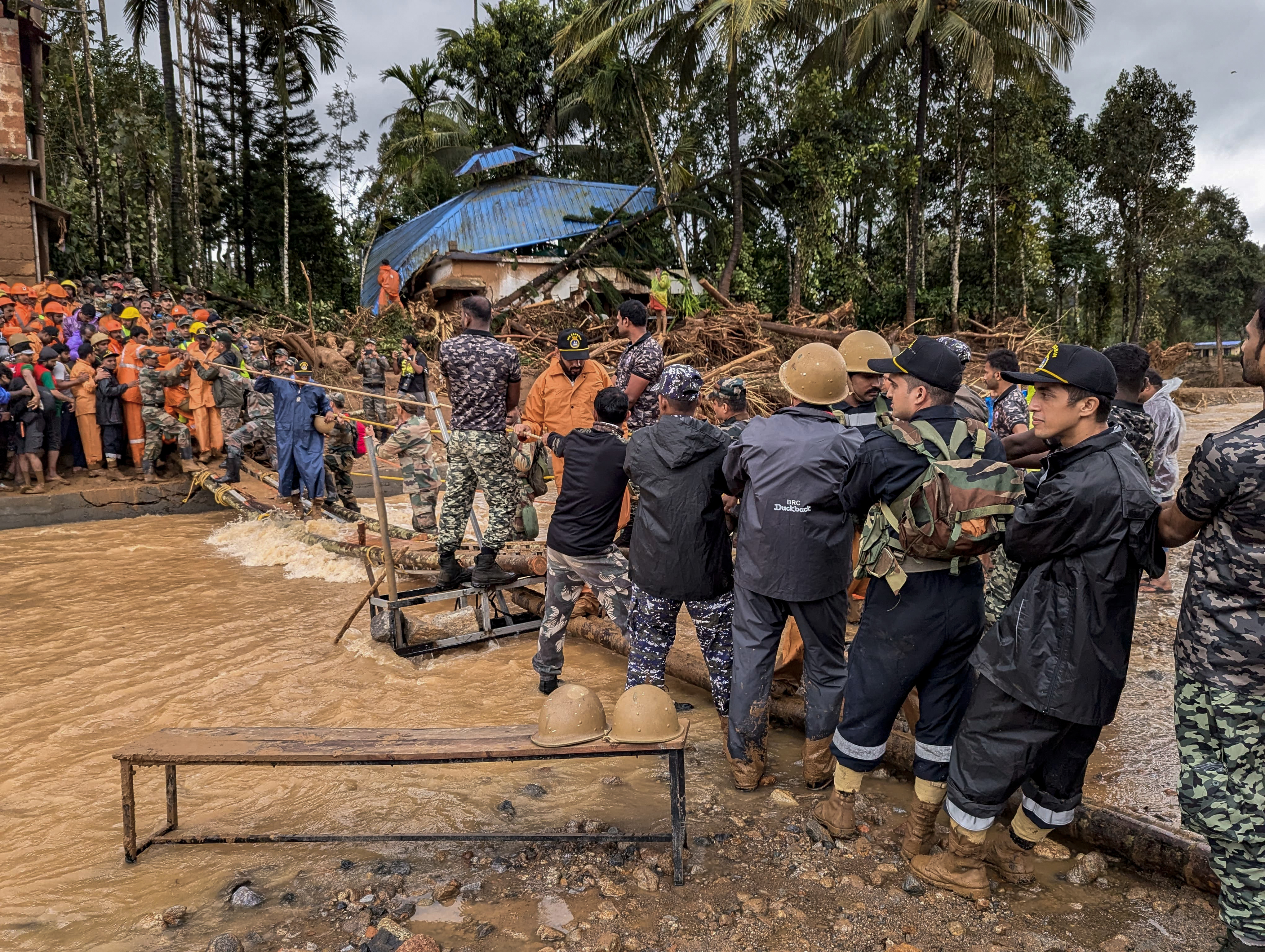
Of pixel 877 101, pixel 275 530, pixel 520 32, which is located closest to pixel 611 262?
pixel 877 101

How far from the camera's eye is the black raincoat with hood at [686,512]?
3.83m

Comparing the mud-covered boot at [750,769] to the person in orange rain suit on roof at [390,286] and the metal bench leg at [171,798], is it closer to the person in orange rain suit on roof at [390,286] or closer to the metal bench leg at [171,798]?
the metal bench leg at [171,798]

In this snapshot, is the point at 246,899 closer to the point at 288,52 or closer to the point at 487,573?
the point at 487,573

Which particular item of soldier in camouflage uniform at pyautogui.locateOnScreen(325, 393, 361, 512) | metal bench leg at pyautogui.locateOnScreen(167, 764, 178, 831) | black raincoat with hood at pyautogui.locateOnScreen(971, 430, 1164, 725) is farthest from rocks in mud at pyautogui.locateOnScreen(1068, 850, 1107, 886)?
soldier in camouflage uniform at pyautogui.locateOnScreen(325, 393, 361, 512)

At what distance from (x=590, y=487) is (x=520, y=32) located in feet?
83.1

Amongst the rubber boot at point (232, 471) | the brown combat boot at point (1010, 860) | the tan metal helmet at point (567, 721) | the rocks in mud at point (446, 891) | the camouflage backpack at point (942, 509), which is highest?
the camouflage backpack at point (942, 509)

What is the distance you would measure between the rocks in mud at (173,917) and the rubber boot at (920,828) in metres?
2.74

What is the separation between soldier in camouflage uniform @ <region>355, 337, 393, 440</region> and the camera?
1245cm

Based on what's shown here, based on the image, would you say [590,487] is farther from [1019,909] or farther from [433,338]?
[433,338]

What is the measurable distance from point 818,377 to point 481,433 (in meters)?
2.71

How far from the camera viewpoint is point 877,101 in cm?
2144

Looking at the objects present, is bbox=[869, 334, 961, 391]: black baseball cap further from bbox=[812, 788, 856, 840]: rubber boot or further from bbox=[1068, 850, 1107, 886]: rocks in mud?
bbox=[1068, 850, 1107, 886]: rocks in mud

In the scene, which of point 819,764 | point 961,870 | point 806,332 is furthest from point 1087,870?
point 806,332

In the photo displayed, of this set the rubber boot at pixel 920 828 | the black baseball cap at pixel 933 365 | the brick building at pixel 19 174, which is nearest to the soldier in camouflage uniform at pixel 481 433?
the black baseball cap at pixel 933 365
